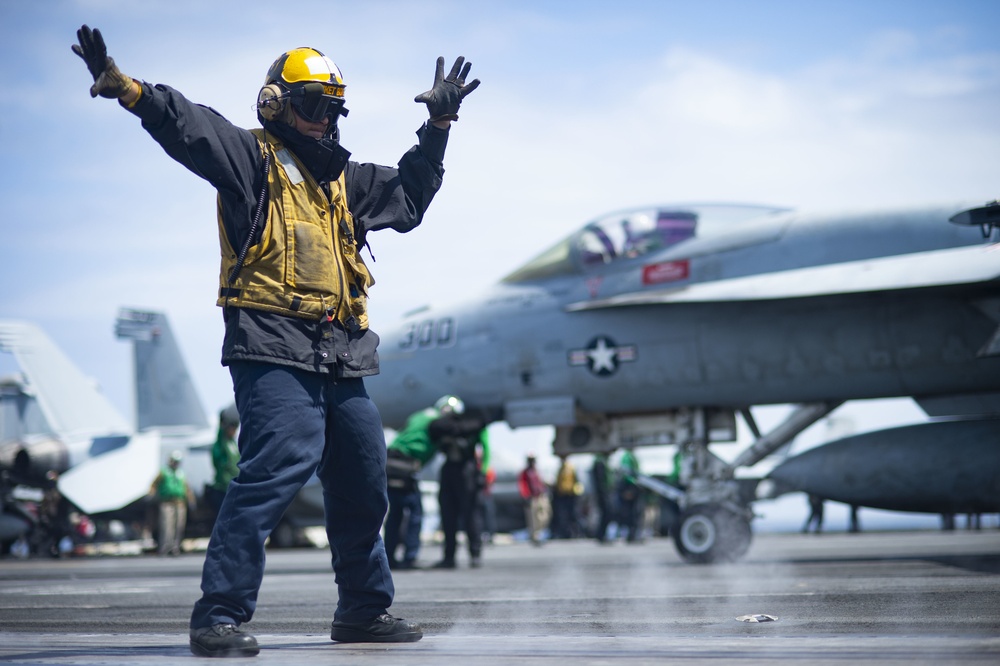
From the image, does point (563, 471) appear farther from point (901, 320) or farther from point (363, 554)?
point (363, 554)

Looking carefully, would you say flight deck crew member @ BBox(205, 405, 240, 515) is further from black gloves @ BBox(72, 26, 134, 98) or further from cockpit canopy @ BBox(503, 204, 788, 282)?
black gloves @ BBox(72, 26, 134, 98)

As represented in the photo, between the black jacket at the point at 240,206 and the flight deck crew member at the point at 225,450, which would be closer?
the black jacket at the point at 240,206

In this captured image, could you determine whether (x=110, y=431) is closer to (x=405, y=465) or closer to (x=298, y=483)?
(x=405, y=465)

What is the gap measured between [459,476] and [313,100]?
8.28 metres

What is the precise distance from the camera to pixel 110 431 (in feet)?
83.5

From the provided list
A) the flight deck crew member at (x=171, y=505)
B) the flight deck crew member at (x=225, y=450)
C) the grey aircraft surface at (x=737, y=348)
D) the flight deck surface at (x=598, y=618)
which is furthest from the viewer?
the flight deck crew member at (x=171, y=505)

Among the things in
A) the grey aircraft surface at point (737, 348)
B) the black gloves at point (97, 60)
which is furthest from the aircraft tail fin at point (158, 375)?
the black gloves at point (97, 60)

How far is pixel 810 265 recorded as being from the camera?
10094 millimetres

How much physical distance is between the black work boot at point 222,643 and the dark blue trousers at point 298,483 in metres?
0.05

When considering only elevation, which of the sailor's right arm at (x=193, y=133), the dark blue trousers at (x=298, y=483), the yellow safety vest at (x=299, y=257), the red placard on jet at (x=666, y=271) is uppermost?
the red placard on jet at (x=666, y=271)

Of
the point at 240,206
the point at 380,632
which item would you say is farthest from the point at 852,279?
the point at 240,206

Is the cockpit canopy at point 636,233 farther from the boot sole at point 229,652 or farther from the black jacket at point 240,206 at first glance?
the boot sole at point 229,652

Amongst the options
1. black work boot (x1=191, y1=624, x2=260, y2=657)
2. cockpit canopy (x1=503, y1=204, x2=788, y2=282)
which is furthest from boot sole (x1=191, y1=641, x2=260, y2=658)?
cockpit canopy (x1=503, y1=204, x2=788, y2=282)

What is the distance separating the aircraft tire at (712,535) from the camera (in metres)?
10.3
